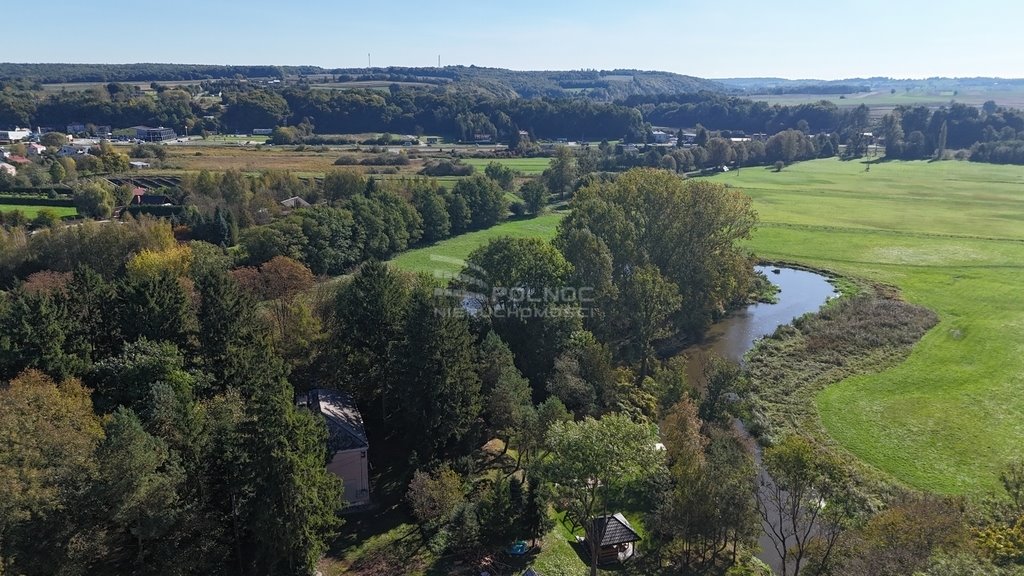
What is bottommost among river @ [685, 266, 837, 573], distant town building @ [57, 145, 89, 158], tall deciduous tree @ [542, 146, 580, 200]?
river @ [685, 266, 837, 573]

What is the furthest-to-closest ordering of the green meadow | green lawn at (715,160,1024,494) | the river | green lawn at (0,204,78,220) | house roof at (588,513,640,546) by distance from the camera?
green lawn at (0,204,78,220), the river, the green meadow, green lawn at (715,160,1024,494), house roof at (588,513,640,546)

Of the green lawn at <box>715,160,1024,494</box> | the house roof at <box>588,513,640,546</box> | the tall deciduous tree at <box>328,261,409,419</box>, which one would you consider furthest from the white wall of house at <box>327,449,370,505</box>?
the green lawn at <box>715,160,1024,494</box>

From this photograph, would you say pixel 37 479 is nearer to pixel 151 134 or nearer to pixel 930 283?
pixel 930 283

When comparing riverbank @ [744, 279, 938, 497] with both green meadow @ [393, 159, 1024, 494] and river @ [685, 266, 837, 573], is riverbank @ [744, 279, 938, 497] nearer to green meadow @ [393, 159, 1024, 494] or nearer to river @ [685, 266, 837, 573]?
green meadow @ [393, 159, 1024, 494]

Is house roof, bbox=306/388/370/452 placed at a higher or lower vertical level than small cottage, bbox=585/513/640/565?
higher

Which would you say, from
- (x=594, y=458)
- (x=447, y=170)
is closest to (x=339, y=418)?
(x=594, y=458)

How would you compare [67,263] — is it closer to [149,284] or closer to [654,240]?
[149,284]

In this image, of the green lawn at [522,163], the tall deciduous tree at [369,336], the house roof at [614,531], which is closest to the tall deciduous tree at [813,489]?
the house roof at [614,531]
